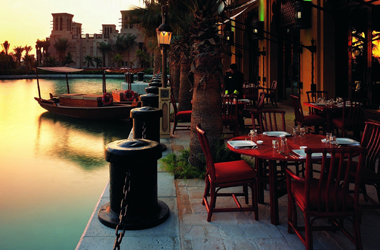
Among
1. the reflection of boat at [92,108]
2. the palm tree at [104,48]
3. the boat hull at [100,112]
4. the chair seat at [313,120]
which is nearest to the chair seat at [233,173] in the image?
the chair seat at [313,120]

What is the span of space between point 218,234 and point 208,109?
268cm

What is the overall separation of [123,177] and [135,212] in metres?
0.40

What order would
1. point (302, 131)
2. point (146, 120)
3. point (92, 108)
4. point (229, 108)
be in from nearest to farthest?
point (302, 131) < point (146, 120) < point (229, 108) < point (92, 108)

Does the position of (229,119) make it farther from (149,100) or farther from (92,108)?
(92,108)

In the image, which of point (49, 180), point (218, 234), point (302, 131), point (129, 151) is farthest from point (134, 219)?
point (49, 180)

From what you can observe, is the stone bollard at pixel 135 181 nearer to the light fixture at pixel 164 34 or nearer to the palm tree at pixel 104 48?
the light fixture at pixel 164 34

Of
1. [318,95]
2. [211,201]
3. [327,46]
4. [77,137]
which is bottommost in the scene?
[77,137]

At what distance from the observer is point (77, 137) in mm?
12492

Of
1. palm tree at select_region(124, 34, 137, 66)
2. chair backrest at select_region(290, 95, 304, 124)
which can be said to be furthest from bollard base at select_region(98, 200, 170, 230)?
palm tree at select_region(124, 34, 137, 66)

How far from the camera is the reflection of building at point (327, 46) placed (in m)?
10.1

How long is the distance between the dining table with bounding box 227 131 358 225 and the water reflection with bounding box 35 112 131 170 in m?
5.14

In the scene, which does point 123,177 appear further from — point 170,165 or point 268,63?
point 268,63

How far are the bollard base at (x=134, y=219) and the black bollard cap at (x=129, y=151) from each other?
639 millimetres

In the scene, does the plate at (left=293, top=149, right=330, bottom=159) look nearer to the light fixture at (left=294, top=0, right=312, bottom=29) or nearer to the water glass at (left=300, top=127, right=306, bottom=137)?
the water glass at (left=300, top=127, right=306, bottom=137)
